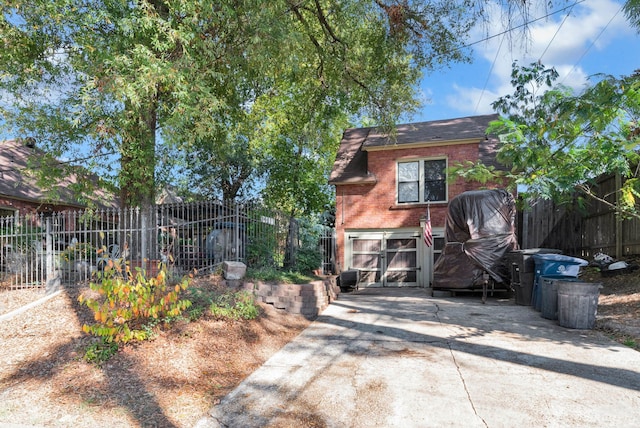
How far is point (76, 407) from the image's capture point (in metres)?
3.81

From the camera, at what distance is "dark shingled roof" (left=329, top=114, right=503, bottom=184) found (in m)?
14.6

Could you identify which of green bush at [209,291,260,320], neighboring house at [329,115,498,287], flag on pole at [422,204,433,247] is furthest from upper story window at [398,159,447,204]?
green bush at [209,291,260,320]

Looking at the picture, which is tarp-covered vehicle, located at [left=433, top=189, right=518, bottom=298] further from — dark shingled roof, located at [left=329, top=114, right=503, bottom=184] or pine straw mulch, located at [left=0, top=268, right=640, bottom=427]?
→ dark shingled roof, located at [left=329, top=114, right=503, bottom=184]

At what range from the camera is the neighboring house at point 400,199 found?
47.6 ft

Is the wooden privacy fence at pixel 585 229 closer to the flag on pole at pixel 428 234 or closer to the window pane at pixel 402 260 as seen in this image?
the flag on pole at pixel 428 234

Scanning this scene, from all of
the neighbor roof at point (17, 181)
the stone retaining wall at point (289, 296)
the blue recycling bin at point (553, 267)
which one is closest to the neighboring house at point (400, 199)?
the blue recycling bin at point (553, 267)

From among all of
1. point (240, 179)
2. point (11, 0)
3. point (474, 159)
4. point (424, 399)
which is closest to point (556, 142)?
point (424, 399)

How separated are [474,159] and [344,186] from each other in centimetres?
472

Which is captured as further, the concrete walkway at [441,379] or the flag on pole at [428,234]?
the flag on pole at [428,234]

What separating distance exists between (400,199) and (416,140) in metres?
2.23

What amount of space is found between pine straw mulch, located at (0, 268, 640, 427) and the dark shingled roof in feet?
27.1

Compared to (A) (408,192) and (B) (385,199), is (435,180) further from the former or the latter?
(B) (385,199)

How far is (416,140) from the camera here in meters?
15.0

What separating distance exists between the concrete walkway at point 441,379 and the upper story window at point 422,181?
25.9 ft
